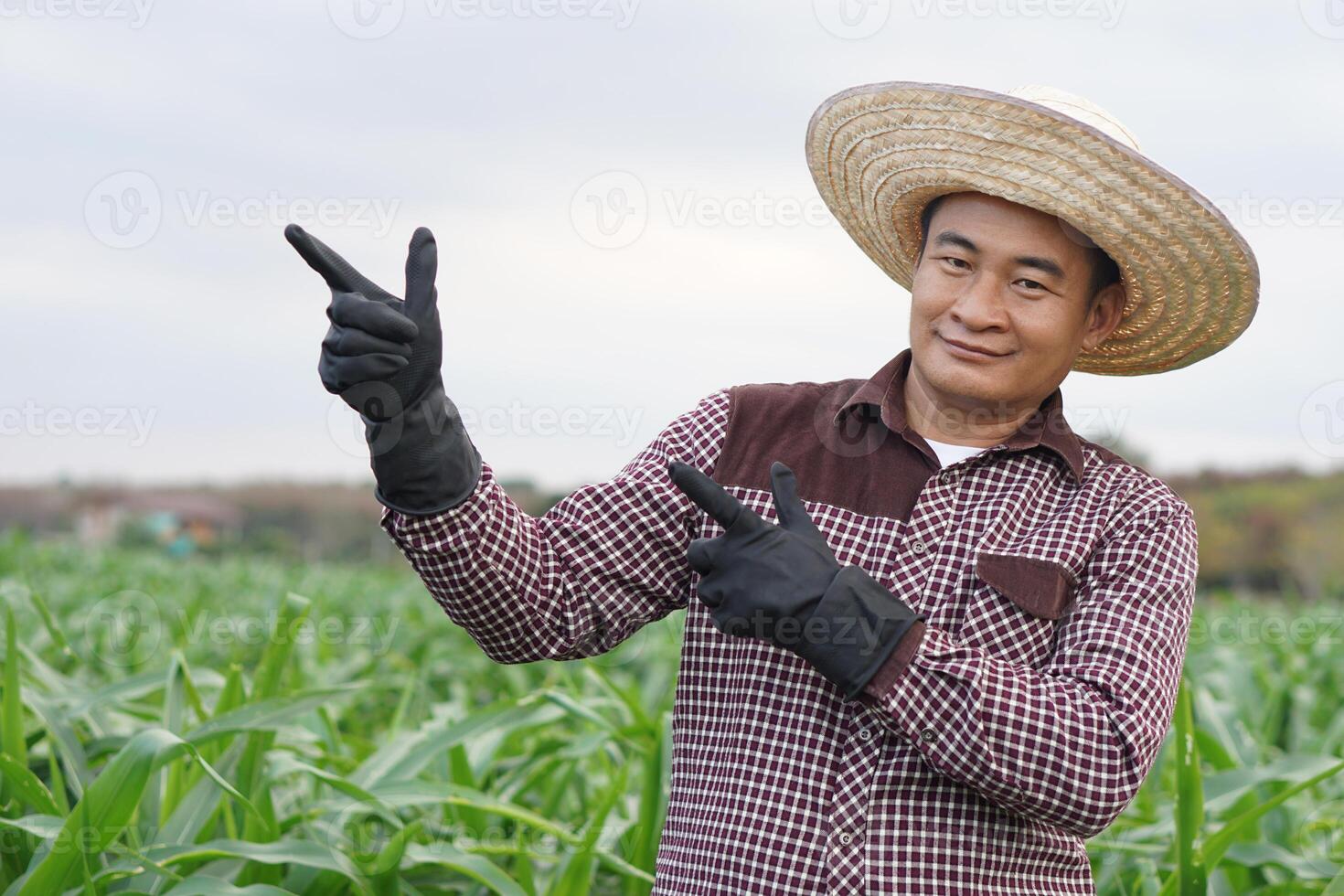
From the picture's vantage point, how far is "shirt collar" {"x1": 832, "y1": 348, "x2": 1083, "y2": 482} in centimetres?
184

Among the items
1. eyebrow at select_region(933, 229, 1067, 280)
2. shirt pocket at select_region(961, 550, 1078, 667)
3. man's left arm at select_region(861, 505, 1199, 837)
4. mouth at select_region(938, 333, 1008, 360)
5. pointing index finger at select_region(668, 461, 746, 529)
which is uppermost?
eyebrow at select_region(933, 229, 1067, 280)

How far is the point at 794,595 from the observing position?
4.89 feet

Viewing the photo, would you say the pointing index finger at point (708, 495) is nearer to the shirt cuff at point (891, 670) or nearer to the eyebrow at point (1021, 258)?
the shirt cuff at point (891, 670)

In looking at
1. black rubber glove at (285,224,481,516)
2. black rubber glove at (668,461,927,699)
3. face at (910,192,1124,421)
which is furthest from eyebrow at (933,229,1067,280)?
black rubber glove at (285,224,481,516)

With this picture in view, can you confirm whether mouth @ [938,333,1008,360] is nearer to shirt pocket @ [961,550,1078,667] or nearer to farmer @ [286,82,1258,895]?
farmer @ [286,82,1258,895]

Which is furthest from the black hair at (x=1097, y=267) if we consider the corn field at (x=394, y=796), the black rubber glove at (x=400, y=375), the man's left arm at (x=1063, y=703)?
the corn field at (x=394, y=796)

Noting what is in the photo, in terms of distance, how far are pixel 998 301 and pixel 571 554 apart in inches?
26.5

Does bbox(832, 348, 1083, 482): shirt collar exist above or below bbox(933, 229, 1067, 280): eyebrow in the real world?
below

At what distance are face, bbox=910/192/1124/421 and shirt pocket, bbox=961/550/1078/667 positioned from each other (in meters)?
0.25

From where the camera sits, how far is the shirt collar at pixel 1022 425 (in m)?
1.84

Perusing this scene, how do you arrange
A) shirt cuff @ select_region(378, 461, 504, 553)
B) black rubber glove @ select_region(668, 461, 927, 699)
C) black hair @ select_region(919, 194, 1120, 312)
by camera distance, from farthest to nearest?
black hair @ select_region(919, 194, 1120, 312) < shirt cuff @ select_region(378, 461, 504, 553) < black rubber glove @ select_region(668, 461, 927, 699)

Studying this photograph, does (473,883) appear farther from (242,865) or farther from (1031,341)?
(1031,341)

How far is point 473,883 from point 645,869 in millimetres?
318

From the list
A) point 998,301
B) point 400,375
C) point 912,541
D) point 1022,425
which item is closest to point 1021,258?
point 998,301
